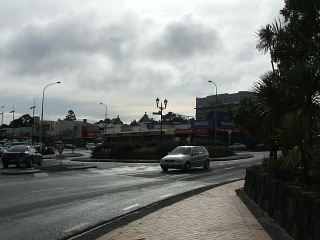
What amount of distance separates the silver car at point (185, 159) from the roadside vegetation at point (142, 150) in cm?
1503

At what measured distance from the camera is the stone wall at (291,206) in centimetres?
639

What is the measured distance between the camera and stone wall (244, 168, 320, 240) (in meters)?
6.39

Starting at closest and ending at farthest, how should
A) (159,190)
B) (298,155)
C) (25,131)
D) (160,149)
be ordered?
(298,155) → (159,190) → (160,149) → (25,131)

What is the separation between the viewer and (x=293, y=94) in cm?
938

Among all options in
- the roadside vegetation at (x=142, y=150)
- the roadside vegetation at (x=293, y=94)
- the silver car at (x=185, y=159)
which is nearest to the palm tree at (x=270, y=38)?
the roadside vegetation at (x=293, y=94)

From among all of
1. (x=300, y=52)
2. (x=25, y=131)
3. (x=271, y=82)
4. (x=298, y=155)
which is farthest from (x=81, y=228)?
(x=25, y=131)

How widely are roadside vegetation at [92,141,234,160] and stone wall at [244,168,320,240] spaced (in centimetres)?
3411

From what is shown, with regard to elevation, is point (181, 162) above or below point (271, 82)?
below

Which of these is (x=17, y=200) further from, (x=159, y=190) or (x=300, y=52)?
(x=300, y=52)

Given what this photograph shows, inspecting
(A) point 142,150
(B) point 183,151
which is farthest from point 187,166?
(A) point 142,150

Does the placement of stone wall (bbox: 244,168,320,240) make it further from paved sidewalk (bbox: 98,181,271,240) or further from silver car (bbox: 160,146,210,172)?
silver car (bbox: 160,146,210,172)

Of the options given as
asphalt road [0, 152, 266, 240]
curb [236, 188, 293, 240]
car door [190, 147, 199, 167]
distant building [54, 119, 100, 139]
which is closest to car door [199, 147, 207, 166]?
car door [190, 147, 199, 167]

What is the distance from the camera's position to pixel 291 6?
1124cm

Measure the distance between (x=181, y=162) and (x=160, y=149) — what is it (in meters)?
18.1
